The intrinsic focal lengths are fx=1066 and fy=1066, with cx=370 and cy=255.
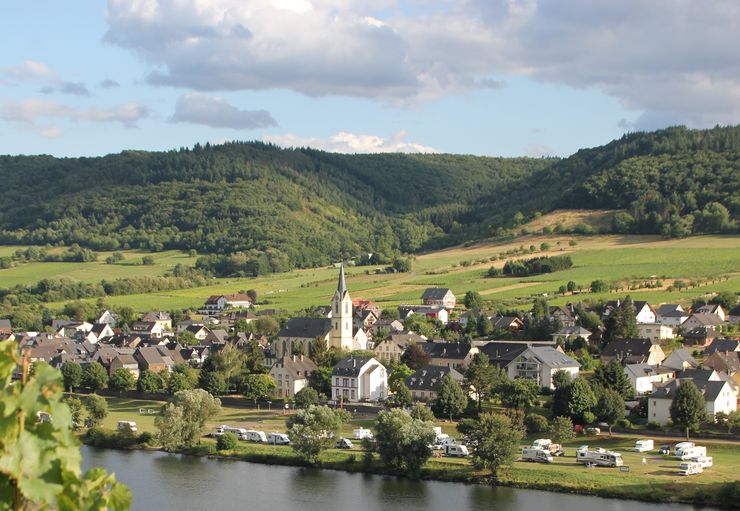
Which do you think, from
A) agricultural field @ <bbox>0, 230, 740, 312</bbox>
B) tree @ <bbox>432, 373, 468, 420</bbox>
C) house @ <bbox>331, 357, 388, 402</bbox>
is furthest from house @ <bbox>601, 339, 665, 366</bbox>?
agricultural field @ <bbox>0, 230, 740, 312</bbox>

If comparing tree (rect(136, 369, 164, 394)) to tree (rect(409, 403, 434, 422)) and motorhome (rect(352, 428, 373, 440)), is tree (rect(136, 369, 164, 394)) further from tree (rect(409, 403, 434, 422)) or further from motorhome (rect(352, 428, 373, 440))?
tree (rect(409, 403, 434, 422))

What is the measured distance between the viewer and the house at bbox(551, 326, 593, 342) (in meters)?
57.8

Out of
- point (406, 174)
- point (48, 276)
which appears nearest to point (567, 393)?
point (48, 276)

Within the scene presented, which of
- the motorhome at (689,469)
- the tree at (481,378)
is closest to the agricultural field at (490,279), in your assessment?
the tree at (481,378)

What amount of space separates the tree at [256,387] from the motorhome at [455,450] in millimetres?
14966

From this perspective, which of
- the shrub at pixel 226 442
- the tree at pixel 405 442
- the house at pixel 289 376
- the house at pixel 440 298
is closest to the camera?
the tree at pixel 405 442

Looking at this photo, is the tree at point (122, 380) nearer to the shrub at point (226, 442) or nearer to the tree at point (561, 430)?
the shrub at point (226, 442)

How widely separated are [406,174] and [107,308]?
118 m

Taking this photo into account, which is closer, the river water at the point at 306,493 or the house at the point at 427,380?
the river water at the point at 306,493

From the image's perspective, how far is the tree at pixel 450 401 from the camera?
43719 mm

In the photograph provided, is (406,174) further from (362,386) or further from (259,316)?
(362,386)

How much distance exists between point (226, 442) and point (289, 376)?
44.4ft

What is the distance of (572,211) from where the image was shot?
121 meters

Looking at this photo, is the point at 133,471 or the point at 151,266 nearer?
the point at 133,471
